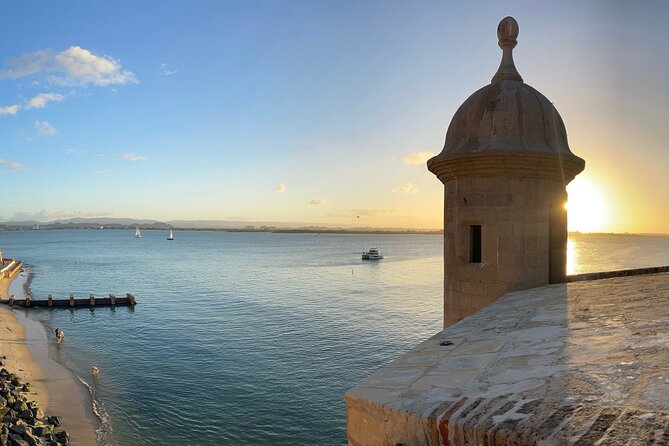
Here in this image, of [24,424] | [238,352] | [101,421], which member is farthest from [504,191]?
[238,352]

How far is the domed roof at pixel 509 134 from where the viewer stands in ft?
22.0

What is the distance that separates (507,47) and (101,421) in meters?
19.4

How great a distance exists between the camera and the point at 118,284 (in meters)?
56.8

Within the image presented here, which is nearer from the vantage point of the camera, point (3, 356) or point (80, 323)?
point (3, 356)

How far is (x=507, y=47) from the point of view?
773 centimetres

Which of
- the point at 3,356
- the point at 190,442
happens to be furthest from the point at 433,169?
the point at 3,356

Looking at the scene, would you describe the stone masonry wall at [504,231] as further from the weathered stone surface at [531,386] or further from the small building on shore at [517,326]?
the weathered stone surface at [531,386]

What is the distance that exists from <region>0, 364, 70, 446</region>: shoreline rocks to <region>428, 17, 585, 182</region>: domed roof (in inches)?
595

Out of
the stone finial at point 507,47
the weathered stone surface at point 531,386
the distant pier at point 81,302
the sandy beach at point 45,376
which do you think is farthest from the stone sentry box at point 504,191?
the distant pier at point 81,302

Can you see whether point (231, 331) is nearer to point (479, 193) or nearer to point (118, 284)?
point (479, 193)

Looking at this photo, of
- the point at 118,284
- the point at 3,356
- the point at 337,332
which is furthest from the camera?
the point at 118,284

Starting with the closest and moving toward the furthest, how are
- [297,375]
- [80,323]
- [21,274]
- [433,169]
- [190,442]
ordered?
[433,169] → [190,442] → [297,375] → [80,323] → [21,274]

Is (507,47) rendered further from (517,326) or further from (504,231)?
(517,326)

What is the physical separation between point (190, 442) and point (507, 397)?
1657 cm
